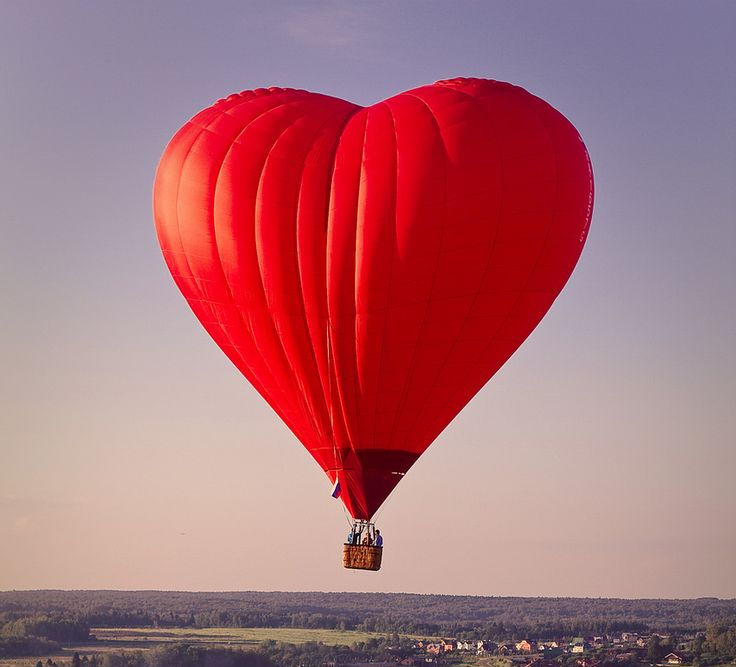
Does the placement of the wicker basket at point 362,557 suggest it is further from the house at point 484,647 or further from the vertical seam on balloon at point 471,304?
the house at point 484,647

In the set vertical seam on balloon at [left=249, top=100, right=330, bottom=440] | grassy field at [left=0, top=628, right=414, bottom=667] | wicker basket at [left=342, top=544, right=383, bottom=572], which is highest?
vertical seam on balloon at [left=249, top=100, right=330, bottom=440]

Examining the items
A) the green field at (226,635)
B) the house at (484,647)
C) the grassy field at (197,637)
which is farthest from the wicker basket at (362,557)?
the house at (484,647)

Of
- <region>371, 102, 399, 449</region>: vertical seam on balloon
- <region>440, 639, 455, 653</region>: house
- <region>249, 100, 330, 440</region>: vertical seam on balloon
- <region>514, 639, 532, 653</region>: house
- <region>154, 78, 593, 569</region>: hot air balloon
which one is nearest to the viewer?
<region>371, 102, 399, 449</region>: vertical seam on balloon

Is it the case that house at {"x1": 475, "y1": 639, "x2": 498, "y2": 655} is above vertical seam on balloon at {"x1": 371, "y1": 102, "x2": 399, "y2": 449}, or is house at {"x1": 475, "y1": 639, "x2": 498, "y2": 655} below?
below

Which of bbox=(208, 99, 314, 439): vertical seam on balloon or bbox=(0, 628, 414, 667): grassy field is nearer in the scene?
bbox=(208, 99, 314, 439): vertical seam on balloon

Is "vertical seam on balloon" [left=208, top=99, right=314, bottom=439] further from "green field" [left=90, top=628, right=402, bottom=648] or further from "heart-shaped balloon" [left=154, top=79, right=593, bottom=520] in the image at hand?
"green field" [left=90, top=628, right=402, bottom=648]

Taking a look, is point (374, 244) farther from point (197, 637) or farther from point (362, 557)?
point (197, 637)

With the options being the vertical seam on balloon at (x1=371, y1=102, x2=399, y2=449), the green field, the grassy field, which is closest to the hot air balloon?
the vertical seam on balloon at (x1=371, y1=102, x2=399, y2=449)
